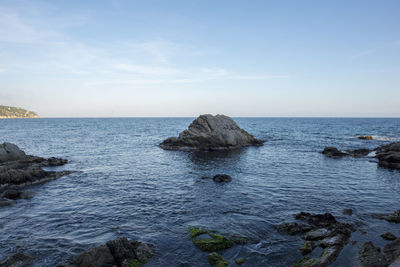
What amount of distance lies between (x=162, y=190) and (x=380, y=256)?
15.8 metres

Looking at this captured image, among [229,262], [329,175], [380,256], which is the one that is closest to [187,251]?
[229,262]

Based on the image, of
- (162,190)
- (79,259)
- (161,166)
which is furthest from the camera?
(161,166)

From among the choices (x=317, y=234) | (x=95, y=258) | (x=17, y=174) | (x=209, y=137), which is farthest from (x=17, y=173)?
(x=209, y=137)

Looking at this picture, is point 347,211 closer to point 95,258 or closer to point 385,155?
point 95,258

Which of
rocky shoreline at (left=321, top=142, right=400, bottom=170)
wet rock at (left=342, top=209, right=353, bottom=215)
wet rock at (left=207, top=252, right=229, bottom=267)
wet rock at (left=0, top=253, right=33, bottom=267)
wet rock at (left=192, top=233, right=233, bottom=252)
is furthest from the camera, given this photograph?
rocky shoreline at (left=321, top=142, right=400, bottom=170)

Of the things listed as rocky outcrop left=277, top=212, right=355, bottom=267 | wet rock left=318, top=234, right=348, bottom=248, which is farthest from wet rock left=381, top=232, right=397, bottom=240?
wet rock left=318, top=234, right=348, bottom=248

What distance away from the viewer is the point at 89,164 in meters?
33.2

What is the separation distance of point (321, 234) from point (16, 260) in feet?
47.4

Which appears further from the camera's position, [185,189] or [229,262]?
[185,189]

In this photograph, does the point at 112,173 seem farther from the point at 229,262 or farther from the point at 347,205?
the point at 347,205

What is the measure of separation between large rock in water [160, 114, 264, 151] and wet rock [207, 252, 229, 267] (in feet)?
119

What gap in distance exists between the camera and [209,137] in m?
48.2

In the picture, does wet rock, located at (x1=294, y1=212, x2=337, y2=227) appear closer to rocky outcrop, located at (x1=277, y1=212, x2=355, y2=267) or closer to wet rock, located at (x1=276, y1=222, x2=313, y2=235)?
rocky outcrop, located at (x1=277, y1=212, x2=355, y2=267)

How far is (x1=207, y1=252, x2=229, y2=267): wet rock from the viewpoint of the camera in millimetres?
10438
